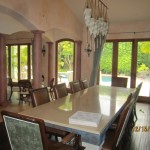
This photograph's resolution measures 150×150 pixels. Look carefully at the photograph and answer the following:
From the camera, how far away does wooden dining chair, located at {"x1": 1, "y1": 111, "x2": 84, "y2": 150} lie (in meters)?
1.39

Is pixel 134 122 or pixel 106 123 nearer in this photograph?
pixel 106 123

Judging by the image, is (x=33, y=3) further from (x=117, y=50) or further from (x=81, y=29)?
(x=117, y=50)

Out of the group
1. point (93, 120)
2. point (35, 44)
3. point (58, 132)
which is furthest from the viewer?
point (35, 44)

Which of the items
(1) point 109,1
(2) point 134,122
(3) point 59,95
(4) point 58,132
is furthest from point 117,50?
(4) point 58,132

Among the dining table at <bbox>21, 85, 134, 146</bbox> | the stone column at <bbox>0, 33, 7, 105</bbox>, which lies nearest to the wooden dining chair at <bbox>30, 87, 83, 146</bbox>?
the dining table at <bbox>21, 85, 134, 146</bbox>

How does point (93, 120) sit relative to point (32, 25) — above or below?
below

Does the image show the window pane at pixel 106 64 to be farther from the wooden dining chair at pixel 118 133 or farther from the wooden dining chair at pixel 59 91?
the wooden dining chair at pixel 118 133

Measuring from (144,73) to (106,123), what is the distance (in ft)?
16.4

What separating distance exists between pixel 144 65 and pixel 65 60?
340 centimetres

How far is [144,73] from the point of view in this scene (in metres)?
6.29

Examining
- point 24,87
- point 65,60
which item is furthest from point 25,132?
point 65,60

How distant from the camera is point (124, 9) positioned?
5477 mm

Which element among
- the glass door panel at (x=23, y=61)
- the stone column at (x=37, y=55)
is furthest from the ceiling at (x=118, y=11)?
the glass door panel at (x=23, y=61)

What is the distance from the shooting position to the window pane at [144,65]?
20.2 ft
